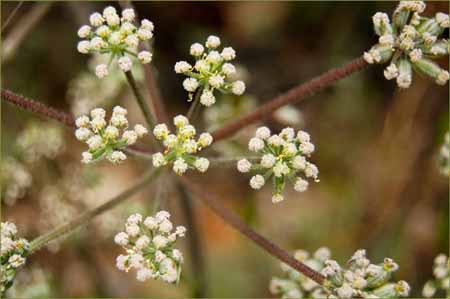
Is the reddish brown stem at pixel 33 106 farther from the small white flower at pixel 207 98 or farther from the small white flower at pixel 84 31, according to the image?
the small white flower at pixel 207 98

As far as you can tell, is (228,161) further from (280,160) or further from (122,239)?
(122,239)

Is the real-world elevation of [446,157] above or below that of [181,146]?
above

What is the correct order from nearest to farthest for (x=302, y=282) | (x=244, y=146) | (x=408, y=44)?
(x=408, y=44)
(x=302, y=282)
(x=244, y=146)

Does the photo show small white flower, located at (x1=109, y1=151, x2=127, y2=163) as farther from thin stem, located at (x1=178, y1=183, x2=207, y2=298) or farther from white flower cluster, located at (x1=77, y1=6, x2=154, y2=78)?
thin stem, located at (x1=178, y1=183, x2=207, y2=298)

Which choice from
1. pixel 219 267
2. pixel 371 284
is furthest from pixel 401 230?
pixel 371 284

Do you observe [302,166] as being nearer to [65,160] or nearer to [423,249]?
[65,160]

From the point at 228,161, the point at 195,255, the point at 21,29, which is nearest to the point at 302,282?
the point at 228,161
